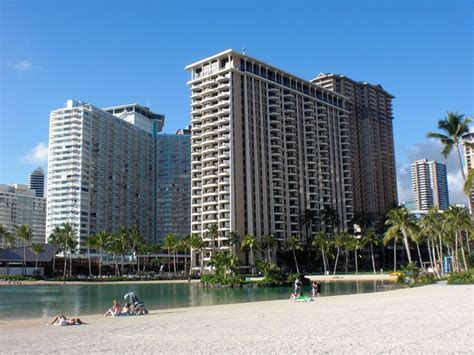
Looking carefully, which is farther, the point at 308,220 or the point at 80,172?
the point at 80,172

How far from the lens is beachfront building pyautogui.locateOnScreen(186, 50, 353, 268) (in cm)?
13162

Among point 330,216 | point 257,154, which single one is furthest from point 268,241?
point 330,216

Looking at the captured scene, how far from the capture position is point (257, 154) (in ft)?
455

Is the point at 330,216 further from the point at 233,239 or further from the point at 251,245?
the point at 233,239

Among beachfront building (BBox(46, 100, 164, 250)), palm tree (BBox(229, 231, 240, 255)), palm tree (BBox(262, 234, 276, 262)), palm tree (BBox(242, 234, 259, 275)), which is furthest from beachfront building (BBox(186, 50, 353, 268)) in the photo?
beachfront building (BBox(46, 100, 164, 250))

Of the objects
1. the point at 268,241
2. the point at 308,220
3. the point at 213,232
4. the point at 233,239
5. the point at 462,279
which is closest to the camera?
the point at 462,279

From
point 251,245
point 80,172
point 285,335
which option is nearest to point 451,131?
point 285,335

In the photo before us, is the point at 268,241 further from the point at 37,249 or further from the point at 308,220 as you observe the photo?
the point at 37,249

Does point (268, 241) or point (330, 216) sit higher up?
point (330, 216)

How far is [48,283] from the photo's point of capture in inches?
4149

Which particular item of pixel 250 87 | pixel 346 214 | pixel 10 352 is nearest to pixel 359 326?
pixel 10 352

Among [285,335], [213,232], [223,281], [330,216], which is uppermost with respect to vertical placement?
[330,216]

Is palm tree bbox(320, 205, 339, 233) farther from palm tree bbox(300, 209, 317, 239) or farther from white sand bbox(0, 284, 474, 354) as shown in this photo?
white sand bbox(0, 284, 474, 354)

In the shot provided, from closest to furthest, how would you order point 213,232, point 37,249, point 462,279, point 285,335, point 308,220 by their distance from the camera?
point 285,335 < point 462,279 < point 213,232 < point 37,249 < point 308,220
